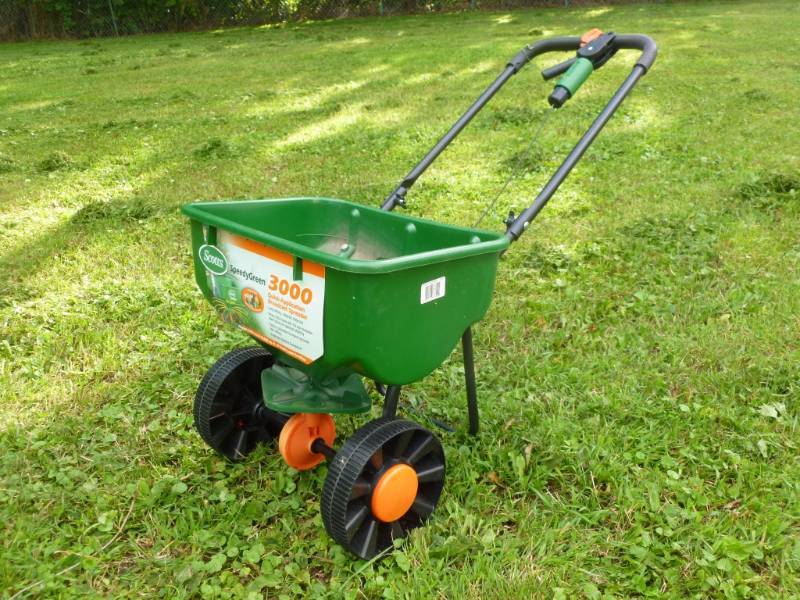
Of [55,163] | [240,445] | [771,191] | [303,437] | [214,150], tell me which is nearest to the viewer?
[303,437]

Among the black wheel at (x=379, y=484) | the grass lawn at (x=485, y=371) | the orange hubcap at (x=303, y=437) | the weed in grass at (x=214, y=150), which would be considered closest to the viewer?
the black wheel at (x=379, y=484)

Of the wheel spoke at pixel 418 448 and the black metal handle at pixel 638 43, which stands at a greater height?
the black metal handle at pixel 638 43

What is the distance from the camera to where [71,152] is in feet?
21.4

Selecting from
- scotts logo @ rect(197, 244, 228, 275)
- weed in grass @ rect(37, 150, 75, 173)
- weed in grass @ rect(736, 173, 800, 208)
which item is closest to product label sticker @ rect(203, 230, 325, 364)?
scotts logo @ rect(197, 244, 228, 275)

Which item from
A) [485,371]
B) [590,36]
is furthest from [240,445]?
[590,36]

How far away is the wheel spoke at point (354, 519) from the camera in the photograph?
1984mm

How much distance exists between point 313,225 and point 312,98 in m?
6.46

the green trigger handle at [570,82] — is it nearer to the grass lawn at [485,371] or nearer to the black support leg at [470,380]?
the black support leg at [470,380]

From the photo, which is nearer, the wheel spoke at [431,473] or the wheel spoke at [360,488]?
the wheel spoke at [360,488]

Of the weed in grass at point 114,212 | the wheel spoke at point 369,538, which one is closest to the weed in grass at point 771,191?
the wheel spoke at point 369,538

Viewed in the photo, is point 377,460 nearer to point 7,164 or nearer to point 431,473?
point 431,473

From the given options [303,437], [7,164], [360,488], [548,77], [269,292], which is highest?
[548,77]

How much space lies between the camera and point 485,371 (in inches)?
122

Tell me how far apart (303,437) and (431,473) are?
459mm
